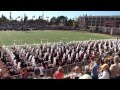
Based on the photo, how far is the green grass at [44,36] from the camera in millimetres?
7129

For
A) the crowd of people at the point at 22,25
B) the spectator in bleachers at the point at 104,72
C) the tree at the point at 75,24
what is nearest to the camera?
the spectator in bleachers at the point at 104,72

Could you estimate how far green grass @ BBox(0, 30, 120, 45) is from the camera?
713cm

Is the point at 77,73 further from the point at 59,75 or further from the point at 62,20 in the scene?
the point at 62,20

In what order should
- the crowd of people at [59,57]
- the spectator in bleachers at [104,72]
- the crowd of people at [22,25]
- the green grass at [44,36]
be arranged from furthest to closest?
the crowd of people at [22,25]
the green grass at [44,36]
the crowd of people at [59,57]
the spectator in bleachers at [104,72]

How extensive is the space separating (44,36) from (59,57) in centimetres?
61

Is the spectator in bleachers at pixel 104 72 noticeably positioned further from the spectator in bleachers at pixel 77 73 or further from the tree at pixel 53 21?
the tree at pixel 53 21

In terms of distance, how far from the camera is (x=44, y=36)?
750cm

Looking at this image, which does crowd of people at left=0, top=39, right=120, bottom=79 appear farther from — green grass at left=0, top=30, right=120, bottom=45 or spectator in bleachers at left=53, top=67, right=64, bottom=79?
green grass at left=0, top=30, right=120, bottom=45

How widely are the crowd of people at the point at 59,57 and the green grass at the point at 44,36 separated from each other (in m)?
0.13

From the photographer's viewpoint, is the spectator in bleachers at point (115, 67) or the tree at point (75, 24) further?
the tree at point (75, 24)

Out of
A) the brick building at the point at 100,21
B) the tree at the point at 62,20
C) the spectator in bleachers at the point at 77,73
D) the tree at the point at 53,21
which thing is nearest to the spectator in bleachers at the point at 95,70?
the spectator in bleachers at the point at 77,73

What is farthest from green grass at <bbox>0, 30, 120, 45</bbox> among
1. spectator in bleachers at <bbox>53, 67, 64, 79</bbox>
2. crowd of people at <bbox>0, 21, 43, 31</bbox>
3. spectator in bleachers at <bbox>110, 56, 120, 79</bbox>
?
spectator in bleachers at <bbox>110, 56, 120, 79</bbox>

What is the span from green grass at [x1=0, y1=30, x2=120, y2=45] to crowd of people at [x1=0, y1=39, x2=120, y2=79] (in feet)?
0.42
